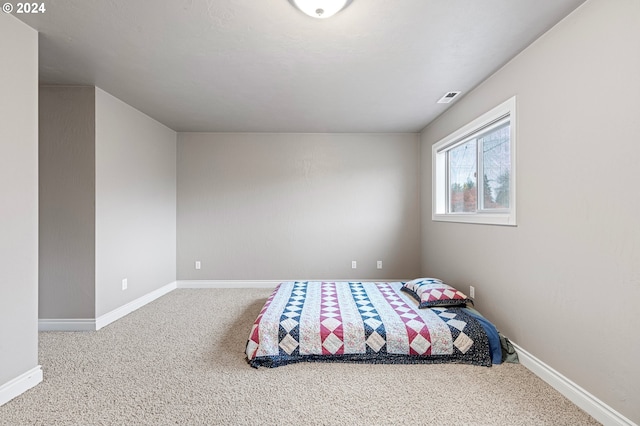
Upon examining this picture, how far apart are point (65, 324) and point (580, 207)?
4.35 metres

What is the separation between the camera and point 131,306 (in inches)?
134

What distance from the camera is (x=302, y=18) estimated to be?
1.83 m

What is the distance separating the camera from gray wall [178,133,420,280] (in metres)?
4.54

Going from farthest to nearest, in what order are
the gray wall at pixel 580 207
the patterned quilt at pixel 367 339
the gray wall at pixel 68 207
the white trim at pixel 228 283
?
the white trim at pixel 228 283 < the gray wall at pixel 68 207 < the patterned quilt at pixel 367 339 < the gray wall at pixel 580 207

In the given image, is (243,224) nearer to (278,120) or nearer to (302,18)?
(278,120)

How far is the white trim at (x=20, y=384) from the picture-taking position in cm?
175

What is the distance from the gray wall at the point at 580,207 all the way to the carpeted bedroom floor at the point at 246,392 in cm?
36

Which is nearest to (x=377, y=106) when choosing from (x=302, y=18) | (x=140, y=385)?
(x=302, y=18)

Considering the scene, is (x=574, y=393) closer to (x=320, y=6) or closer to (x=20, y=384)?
(x=320, y=6)

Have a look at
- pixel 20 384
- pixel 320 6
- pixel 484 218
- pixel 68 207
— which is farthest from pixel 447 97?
pixel 20 384

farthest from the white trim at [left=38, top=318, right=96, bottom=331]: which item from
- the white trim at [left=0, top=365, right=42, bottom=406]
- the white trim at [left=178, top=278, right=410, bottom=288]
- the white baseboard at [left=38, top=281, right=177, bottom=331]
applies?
the white trim at [left=178, top=278, right=410, bottom=288]

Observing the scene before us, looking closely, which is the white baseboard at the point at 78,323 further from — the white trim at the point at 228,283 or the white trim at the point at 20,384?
the white trim at the point at 228,283

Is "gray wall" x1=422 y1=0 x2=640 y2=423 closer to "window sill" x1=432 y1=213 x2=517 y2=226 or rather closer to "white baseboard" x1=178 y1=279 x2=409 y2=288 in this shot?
"window sill" x1=432 y1=213 x2=517 y2=226

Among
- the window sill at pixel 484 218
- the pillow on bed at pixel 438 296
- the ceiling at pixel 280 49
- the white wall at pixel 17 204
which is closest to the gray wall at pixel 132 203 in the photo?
the ceiling at pixel 280 49
